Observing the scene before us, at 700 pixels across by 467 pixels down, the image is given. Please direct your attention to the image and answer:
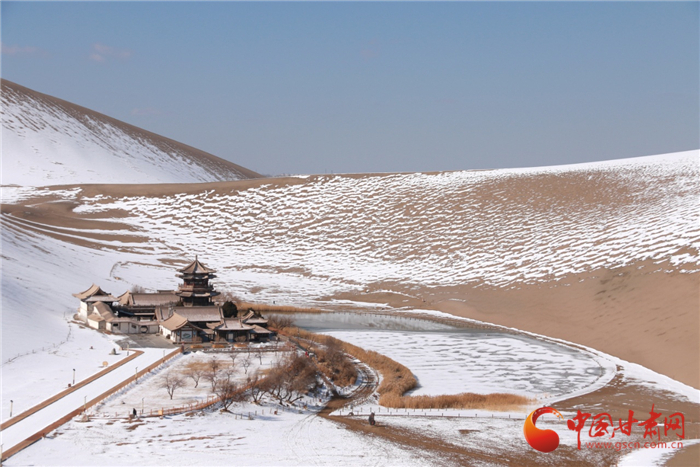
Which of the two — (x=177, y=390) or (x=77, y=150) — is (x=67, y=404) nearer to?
(x=177, y=390)

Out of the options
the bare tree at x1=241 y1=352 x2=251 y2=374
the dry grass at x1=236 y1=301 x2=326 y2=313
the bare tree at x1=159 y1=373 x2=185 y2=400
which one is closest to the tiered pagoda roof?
the dry grass at x1=236 y1=301 x2=326 y2=313

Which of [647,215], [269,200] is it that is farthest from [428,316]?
[269,200]

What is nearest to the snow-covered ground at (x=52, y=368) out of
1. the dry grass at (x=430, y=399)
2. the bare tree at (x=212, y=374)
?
the bare tree at (x=212, y=374)

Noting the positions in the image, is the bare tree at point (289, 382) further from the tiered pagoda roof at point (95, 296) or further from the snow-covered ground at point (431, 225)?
the snow-covered ground at point (431, 225)

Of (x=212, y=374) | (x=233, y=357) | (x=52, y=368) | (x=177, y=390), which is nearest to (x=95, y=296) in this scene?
(x=52, y=368)

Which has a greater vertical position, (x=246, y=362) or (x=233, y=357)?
(x=233, y=357)

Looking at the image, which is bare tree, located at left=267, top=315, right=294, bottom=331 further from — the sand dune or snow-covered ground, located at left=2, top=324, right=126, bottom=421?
the sand dune
